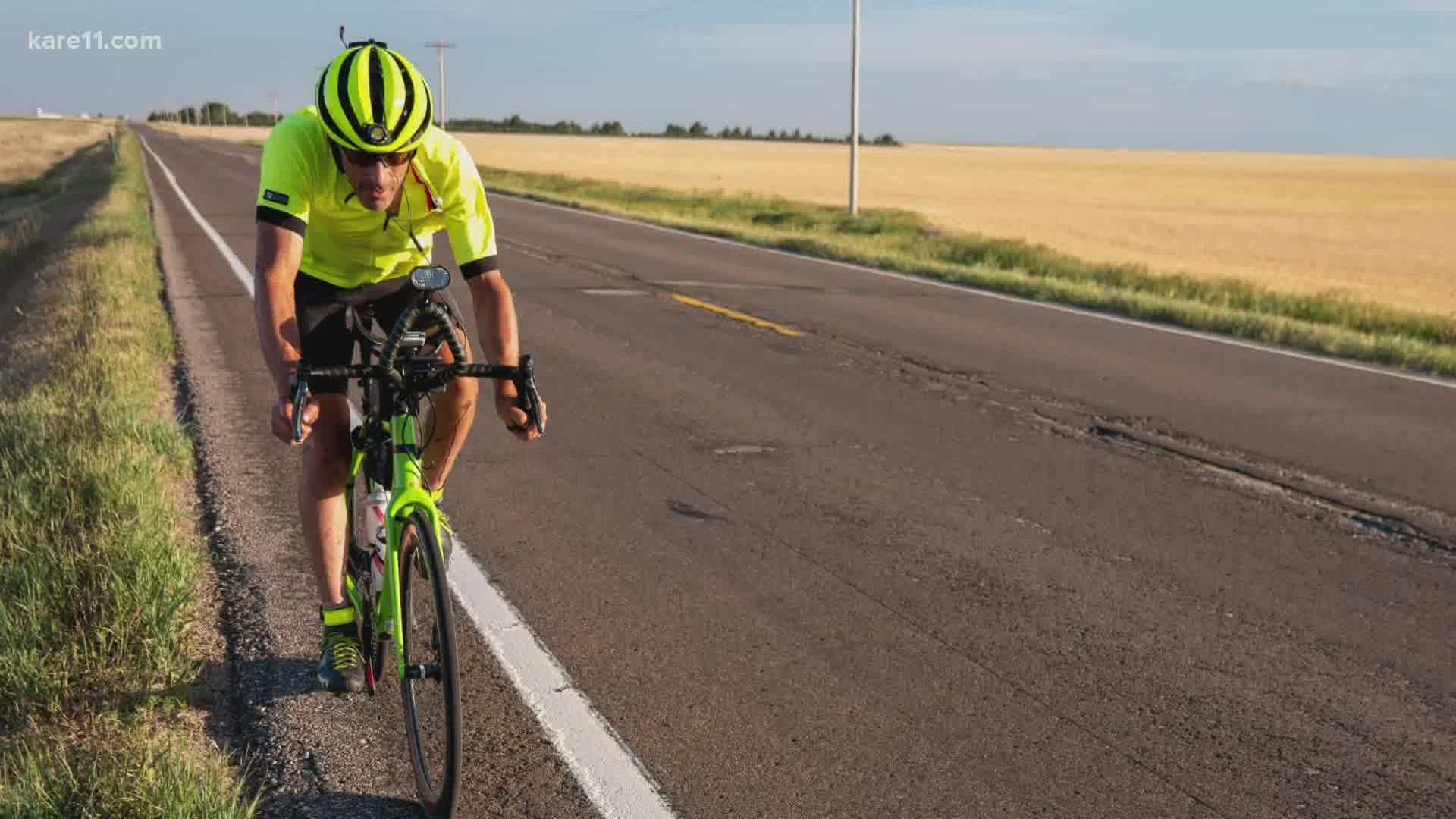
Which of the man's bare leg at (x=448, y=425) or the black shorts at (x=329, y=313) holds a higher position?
the black shorts at (x=329, y=313)

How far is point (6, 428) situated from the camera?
6785 millimetres

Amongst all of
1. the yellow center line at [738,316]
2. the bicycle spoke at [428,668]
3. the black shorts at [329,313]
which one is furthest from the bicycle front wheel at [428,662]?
the yellow center line at [738,316]

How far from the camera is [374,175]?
3.31 meters

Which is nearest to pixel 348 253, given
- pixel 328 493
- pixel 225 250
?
pixel 328 493

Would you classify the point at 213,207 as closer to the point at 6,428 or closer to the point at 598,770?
the point at 6,428

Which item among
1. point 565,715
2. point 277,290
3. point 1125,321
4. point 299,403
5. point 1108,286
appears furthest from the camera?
point 1108,286

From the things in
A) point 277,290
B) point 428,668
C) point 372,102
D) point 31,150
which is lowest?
point 428,668

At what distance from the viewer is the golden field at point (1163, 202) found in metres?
28.1

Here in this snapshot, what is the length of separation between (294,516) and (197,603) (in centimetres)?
124

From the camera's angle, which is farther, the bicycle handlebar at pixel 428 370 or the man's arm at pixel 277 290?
the man's arm at pixel 277 290

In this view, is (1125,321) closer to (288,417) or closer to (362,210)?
(362,210)

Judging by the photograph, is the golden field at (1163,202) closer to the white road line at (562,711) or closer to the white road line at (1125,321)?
the white road line at (1125,321)

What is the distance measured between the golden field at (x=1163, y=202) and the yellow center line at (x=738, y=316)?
9.25 m

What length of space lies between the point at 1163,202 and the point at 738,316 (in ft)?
175
